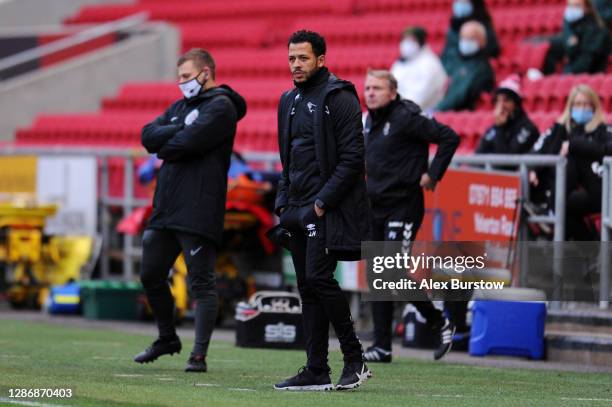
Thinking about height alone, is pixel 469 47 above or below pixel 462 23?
below

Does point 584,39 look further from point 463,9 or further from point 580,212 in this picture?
point 580,212

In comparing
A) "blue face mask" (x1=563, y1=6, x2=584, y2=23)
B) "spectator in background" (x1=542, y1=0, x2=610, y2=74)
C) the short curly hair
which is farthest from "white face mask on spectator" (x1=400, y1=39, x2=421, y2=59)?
the short curly hair

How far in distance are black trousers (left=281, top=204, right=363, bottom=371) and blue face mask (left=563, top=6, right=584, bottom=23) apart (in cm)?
854

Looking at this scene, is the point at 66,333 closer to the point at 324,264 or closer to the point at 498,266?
the point at 498,266

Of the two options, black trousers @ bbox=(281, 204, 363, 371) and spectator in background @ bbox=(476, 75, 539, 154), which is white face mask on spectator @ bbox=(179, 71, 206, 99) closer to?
black trousers @ bbox=(281, 204, 363, 371)

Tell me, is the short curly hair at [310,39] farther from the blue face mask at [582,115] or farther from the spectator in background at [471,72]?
the spectator in background at [471,72]

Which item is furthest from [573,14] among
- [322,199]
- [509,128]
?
[322,199]

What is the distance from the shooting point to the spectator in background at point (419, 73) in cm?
1761

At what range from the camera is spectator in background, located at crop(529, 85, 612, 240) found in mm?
12548

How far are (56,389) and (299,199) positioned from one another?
1641 millimetres

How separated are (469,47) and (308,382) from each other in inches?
369

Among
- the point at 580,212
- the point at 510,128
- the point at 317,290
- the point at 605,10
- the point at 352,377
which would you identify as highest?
the point at 605,10

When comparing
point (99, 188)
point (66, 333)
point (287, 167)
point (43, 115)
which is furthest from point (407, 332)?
point (43, 115)

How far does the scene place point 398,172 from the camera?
11.4 metres
